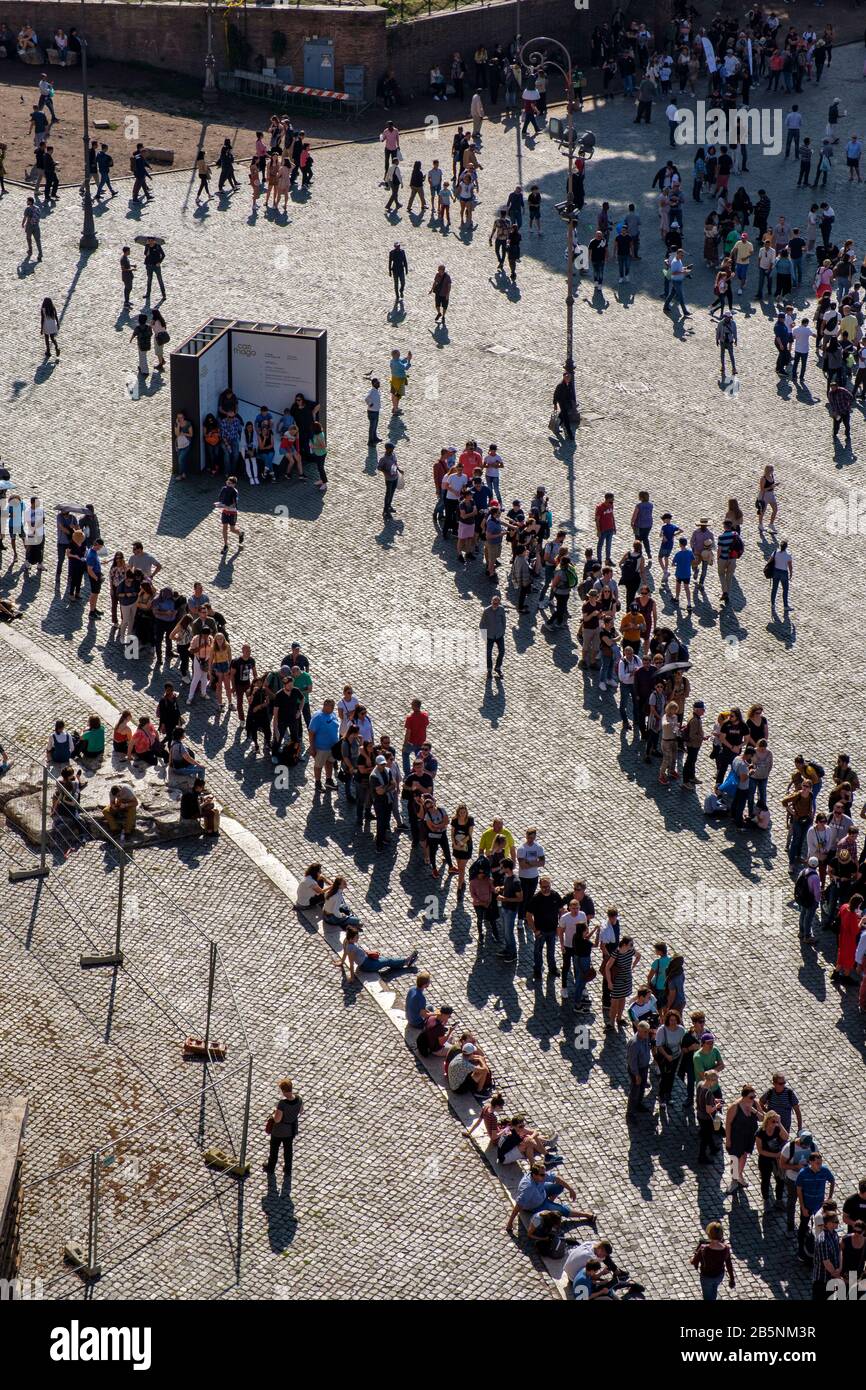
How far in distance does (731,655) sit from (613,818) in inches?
188

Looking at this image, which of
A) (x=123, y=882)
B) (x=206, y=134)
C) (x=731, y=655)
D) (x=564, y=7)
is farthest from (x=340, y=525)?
(x=564, y=7)

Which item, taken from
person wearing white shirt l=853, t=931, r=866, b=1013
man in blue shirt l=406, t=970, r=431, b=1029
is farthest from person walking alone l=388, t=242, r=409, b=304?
man in blue shirt l=406, t=970, r=431, b=1029

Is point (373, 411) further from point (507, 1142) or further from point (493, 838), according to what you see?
point (507, 1142)

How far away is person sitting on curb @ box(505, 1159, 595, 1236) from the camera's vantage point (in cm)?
1923

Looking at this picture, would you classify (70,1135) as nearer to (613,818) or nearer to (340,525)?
(613,818)

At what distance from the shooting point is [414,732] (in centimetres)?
2650

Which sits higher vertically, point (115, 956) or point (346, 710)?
point (346, 710)

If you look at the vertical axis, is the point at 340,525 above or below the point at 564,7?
below

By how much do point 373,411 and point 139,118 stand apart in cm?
1732

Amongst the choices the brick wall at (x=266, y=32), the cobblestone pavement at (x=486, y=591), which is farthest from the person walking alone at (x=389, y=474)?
the brick wall at (x=266, y=32)

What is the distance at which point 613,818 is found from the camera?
2623 centimetres
